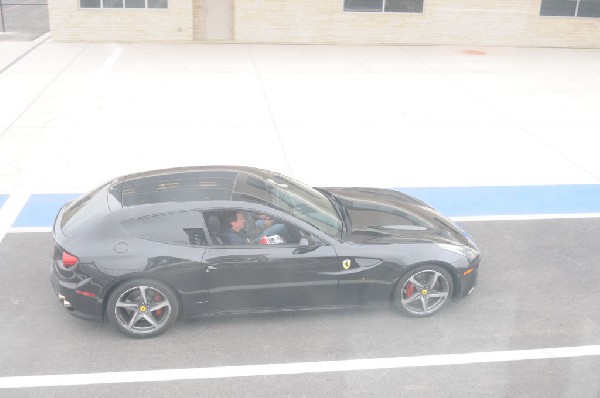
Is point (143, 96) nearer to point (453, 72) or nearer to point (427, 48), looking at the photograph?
point (453, 72)

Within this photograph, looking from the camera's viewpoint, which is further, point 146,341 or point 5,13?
point 5,13

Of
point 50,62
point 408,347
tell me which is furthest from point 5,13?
point 408,347

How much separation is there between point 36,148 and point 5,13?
16770 mm

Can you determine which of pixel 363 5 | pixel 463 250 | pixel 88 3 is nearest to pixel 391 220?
pixel 463 250

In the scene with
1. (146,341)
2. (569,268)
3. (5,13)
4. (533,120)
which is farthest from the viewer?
(5,13)

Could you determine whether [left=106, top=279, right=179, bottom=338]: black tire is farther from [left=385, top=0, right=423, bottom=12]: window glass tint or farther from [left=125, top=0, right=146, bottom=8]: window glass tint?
[left=385, top=0, right=423, bottom=12]: window glass tint

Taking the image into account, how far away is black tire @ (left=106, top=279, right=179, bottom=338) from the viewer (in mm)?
6633

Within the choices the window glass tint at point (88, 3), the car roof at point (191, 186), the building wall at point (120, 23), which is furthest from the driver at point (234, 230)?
the window glass tint at point (88, 3)

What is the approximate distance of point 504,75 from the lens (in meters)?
18.7

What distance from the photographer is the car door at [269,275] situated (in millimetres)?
6789

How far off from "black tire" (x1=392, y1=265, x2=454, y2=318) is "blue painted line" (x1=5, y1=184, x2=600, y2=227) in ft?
9.20

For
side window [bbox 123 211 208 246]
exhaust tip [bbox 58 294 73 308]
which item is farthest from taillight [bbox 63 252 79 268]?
side window [bbox 123 211 208 246]

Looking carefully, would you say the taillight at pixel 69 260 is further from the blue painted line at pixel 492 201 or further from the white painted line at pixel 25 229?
the blue painted line at pixel 492 201

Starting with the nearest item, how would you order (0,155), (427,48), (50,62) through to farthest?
(0,155), (50,62), (427,48)
